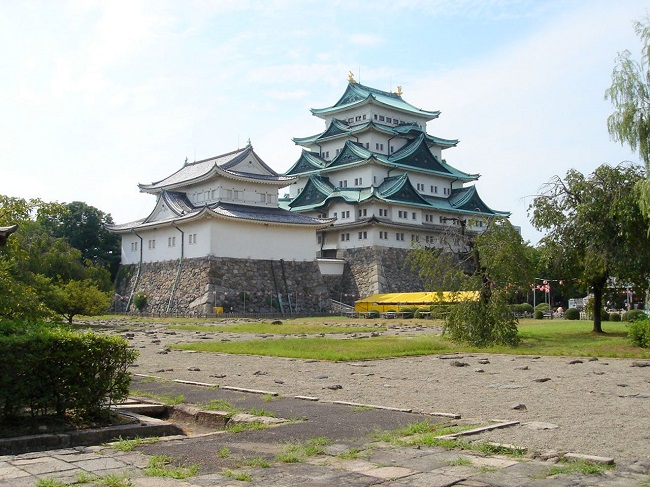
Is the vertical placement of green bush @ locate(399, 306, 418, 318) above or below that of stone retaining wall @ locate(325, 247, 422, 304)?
below

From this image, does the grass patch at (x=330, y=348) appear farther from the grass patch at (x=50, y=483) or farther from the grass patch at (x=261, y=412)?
the grass patch at (x=50, y=483)

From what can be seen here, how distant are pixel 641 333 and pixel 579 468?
15.9 m

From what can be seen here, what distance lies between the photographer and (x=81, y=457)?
7074 millimetres

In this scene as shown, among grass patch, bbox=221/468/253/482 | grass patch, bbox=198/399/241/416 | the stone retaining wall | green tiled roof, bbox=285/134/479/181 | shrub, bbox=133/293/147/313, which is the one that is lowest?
grass patch, bbox=221/468/253/482

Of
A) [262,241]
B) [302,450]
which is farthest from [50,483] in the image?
[262,241]

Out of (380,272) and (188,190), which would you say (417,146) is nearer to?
(380,272)

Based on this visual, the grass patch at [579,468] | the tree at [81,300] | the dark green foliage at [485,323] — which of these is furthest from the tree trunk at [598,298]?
the tree at [81,300]

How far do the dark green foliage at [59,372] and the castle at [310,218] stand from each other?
131ft

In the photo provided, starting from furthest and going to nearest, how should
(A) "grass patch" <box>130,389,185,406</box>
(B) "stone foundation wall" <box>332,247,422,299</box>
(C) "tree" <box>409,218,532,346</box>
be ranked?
(B) "stone foundation wall" <box>332,247,422,299</box>, (C) "tree" <box>409,218,532,346</box>, (A) "grass patch" <box>130,389,185,406</box>

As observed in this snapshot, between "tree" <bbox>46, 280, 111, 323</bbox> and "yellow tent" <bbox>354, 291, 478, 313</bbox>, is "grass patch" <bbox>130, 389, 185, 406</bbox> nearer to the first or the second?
"tree" <bbox>46, 280, 111, 323</bbox>

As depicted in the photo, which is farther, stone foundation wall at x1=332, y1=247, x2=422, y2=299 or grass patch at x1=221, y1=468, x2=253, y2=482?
stone foundation wall at x1=332, y1=247, x2=422, y2=299

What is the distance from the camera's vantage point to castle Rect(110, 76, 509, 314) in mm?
51156

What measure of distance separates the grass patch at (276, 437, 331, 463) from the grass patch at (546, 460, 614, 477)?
2.47m

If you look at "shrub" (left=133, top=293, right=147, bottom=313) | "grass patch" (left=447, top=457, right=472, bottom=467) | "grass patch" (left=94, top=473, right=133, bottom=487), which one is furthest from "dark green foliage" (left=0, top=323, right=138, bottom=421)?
"shrub" (left=133, top=293, right=147, bottom=313)
